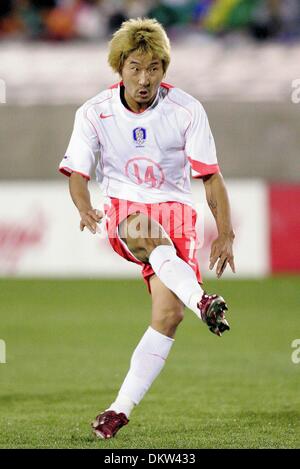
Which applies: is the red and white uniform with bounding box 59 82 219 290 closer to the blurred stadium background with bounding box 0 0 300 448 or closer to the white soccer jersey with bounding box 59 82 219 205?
the white soccer jersey with bounding box 59 82 219 205

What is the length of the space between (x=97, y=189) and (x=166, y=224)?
9057 mm

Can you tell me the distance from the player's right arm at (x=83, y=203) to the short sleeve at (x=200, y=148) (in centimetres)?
53

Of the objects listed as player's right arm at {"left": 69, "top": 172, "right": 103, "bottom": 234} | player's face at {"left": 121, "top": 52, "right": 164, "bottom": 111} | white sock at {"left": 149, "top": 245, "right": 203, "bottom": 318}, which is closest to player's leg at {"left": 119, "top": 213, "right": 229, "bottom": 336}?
white sock at {"left": 149, "top": 245, "right": 203, "bottom": 318}

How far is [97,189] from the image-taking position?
1419 centimetres

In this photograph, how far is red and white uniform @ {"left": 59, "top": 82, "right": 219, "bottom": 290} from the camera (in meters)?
5.04

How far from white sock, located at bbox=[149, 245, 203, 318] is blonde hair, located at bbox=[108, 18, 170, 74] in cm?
89

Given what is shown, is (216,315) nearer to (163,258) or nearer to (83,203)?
(163,258)

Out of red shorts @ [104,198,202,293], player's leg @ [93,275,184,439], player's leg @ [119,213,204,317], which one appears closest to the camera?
player's leg @ [119,213,204,317]

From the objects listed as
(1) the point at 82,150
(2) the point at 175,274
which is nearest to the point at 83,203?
(1) the point at 82,150

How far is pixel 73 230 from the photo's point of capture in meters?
14.2

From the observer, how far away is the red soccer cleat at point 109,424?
4938mm

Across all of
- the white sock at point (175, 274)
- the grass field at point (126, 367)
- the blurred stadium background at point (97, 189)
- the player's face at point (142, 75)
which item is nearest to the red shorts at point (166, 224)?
the white sock at point (175, 274)

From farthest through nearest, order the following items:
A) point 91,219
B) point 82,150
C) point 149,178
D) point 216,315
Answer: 1. point 149,178
2. point 82,150
3. point 91,219
4. point 216,315
